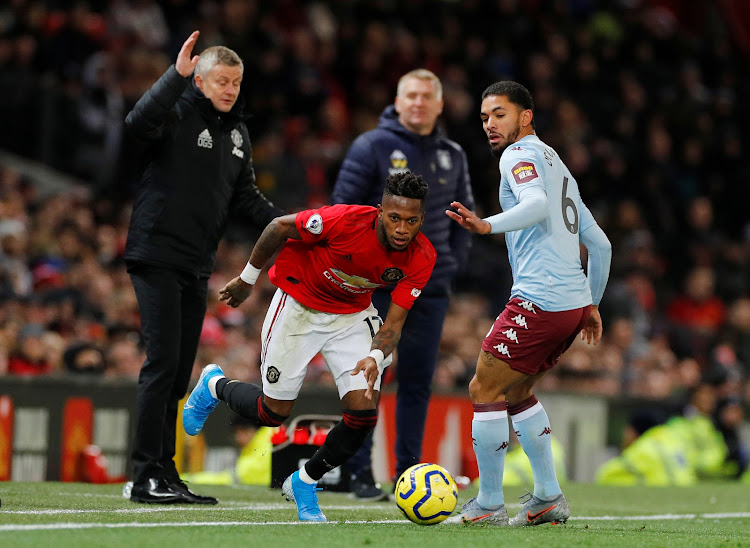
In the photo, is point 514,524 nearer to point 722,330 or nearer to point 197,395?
point 197,395

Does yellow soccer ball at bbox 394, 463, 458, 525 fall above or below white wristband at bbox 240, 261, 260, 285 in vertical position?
below

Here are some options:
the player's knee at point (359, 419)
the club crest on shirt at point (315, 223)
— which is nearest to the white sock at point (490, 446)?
the player's knee at point (359, 419)

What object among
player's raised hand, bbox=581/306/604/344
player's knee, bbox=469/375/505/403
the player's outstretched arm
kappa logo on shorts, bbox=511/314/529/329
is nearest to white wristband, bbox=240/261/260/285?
the player's outstretched arm

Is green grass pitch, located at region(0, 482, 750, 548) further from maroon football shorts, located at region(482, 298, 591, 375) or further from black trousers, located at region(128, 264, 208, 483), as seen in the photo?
maroon football shorts, located at region(482, 298, 591, 375)

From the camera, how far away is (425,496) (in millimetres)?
5812

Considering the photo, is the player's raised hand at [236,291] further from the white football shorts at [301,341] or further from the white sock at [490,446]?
the white sock at [490,446]

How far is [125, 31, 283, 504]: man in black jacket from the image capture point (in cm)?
652

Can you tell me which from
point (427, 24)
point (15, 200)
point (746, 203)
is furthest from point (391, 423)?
point (746, 203)

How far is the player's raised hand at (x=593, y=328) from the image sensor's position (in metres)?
6.32

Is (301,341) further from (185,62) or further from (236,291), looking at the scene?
(185,62)

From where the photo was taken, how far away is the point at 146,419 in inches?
256

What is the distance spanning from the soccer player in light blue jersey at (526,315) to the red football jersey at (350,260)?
43 cm

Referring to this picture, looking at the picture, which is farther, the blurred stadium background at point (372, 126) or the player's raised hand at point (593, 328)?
the blurred stadium background at point (372, 126)

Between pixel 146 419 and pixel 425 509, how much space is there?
170 cm
